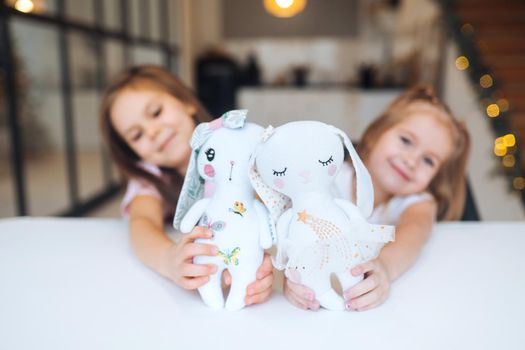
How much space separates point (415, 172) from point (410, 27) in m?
4.18

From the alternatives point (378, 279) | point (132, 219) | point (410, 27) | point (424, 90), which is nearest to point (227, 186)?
point (378, 279)

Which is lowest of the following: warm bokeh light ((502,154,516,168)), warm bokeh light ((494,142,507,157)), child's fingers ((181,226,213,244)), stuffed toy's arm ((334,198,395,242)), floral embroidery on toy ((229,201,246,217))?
warm bokeh light ((502,154,516,168))

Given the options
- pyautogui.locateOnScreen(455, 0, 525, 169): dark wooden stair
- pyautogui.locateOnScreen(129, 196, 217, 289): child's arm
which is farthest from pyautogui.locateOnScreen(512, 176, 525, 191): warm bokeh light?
pyautogui.locateOnScreen(129, 196, 217, 289): child's arm

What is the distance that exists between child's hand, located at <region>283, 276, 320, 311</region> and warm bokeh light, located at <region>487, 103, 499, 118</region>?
7.29ft

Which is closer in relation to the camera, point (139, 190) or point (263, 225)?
point (263, 225)

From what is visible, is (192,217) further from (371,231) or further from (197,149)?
(371,231)

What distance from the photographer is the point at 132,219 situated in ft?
2.85

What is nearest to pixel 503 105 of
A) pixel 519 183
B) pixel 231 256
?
pixel 519 183

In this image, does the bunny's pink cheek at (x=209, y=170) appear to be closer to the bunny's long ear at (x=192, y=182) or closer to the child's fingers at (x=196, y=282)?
the bunny's long ear at (x=192, y=182)

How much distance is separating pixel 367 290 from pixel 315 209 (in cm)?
12

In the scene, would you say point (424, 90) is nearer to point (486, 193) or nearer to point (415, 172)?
point (415, 172)

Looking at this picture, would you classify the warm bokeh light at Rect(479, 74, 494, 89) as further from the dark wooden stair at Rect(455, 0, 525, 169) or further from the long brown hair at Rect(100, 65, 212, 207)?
the long brown hair at Rect(100, 65, 212, 207)

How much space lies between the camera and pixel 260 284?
1.87 feet

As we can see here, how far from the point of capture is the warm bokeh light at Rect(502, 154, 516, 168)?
7.30 ft
